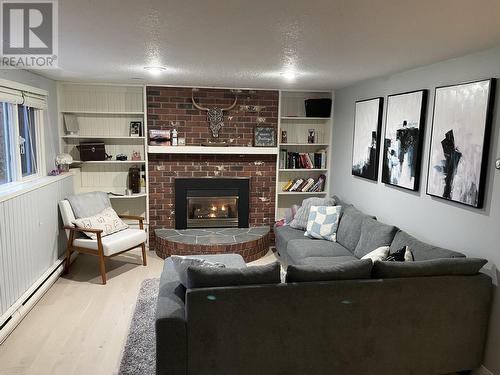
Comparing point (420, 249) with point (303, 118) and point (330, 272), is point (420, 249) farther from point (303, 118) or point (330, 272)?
point (303, 118)

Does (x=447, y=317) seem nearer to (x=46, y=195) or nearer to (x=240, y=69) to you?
(x=240, y=69)

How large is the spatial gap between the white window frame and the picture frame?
263 centimetres

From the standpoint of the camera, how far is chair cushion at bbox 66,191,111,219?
4.35 m

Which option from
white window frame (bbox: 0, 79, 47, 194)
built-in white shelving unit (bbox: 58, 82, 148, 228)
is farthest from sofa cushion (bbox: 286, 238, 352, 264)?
white window frame (bbox: 0, 79, 47, 194)

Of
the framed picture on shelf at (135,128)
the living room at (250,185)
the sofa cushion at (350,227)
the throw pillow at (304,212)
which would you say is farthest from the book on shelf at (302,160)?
the framed picture on shelf at (135,128)

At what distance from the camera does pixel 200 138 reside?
5.18 m

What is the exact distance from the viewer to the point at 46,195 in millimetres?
3912

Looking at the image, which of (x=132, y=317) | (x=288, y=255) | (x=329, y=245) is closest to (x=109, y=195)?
(x=132, y=317)

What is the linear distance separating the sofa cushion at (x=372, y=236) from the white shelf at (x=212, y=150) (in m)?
1.84

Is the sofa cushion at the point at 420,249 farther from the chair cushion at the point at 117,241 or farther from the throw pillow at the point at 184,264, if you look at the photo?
the chair cushion at the point at 117,241

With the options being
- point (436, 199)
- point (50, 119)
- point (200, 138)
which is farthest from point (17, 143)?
point (436, 199)

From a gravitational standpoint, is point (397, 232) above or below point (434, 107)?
below

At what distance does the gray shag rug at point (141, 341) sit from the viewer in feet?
8.41

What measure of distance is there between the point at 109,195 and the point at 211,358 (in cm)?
337
